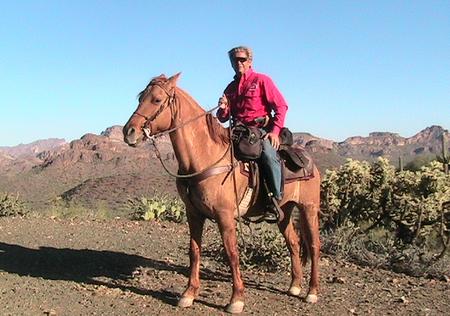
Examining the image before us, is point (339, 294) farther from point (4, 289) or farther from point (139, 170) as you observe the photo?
point (139, 170)

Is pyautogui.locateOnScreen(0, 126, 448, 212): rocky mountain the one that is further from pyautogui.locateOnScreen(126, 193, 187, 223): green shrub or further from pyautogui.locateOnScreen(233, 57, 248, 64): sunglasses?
pyautogui.locateOnScreen(233, 57, 248, 64): sunglasses

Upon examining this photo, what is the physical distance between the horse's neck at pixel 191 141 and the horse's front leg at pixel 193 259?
68 centimetres

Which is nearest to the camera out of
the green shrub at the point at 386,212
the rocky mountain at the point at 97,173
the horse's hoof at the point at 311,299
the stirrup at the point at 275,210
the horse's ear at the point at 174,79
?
the horse's ear at the point at 174,79

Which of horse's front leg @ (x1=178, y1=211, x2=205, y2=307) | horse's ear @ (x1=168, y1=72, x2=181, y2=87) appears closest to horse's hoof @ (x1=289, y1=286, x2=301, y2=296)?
horse's front leg @ (x1=178, y1=211, x2=205, y2=307)

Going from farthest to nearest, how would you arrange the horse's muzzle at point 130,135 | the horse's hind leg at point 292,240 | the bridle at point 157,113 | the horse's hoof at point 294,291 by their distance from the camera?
the horse's hind leg at point 292,240 → the horse's hoof at point 294,291 → the bridle at point 157,113 → the horse's muzzle at point 130,135

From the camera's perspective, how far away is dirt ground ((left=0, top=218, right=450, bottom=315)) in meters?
6.43

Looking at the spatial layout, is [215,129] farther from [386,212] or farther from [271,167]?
[386,212]

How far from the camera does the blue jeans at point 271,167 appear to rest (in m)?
6.38

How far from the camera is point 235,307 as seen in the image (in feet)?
20.3

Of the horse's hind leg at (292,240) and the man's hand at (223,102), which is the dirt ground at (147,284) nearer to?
the horse's hind leg at (292,240)

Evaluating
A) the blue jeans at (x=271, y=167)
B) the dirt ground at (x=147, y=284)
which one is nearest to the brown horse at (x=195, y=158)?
the blue jeans at (x=271, y=167)

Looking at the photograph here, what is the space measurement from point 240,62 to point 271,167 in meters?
1.25

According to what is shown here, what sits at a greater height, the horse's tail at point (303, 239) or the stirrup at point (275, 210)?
the stirrup at point (275, 210)

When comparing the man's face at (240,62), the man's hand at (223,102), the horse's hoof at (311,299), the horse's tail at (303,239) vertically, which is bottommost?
the horse's hoof at (311,299)
